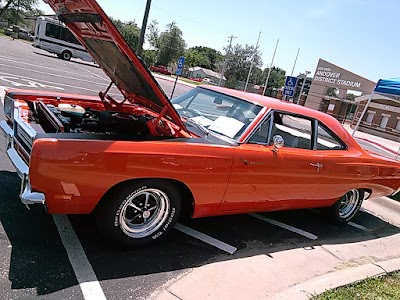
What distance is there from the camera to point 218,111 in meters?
4.29

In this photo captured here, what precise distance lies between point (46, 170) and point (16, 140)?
36.5 inches

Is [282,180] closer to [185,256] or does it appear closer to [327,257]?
[327,257]

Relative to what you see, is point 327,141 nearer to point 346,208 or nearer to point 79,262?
point 346,208

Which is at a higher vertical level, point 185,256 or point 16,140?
point 16,140

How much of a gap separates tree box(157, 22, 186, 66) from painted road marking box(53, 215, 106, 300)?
7489 cm

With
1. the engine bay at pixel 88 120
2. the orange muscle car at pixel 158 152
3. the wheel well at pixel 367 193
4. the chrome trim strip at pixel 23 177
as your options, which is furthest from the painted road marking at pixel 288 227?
the chrome trim strip at pixel 23 177

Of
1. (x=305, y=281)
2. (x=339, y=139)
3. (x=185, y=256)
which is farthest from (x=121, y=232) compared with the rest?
(x=339, y=139)

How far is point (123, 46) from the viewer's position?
2943 millimetres

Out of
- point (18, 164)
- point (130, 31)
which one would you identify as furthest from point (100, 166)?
point (130, 31)

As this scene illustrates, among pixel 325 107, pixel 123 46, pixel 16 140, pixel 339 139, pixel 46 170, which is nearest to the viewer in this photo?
pixel 46 170

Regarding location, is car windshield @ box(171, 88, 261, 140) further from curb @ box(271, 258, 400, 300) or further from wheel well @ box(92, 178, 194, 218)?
curb @ box(271, 258, 400, 300)

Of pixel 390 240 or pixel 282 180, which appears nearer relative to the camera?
pixel 282 180

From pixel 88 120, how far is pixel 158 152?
3.85 feet

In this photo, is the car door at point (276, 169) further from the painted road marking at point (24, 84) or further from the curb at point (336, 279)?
the painted road marking at point (24, 84)
